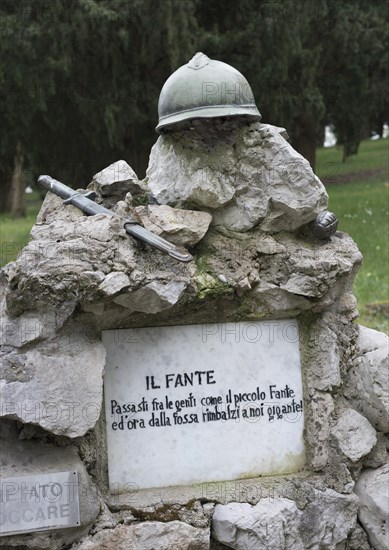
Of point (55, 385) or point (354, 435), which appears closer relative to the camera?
point (55, 385)

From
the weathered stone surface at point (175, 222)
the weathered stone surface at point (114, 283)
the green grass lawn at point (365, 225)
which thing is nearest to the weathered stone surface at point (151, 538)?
the weathered stone surface at point (114, 283)

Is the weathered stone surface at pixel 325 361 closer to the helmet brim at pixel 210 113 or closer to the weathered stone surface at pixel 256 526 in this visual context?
the weathered stone surface at pixel 256 526

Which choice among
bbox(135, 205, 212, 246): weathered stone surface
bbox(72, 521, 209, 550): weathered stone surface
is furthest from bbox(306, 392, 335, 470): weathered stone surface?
bbox(135, 205, 212, 246): weathered stone surface

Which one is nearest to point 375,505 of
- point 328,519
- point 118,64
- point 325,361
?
point 328,519

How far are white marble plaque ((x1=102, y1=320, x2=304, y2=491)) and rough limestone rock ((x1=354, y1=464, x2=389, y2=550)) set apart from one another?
31cm

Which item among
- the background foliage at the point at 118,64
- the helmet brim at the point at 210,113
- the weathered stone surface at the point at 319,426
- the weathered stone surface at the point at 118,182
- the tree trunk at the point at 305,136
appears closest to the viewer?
the helmet brim at the point at 210,113

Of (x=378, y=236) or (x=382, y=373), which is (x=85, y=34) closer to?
(x=378, y=236)

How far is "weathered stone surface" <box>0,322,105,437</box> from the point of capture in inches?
106

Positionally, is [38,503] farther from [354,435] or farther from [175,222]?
[354,435]

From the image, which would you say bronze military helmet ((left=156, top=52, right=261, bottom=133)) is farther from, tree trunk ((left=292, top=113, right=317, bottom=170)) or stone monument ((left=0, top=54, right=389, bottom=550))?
tree trunk ((left=292, top=113, right=317, bottom=170))

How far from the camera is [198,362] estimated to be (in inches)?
123

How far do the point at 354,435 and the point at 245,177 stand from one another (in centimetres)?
124

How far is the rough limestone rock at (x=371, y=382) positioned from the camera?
3211 millimetres

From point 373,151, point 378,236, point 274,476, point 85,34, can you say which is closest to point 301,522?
point 274,476
